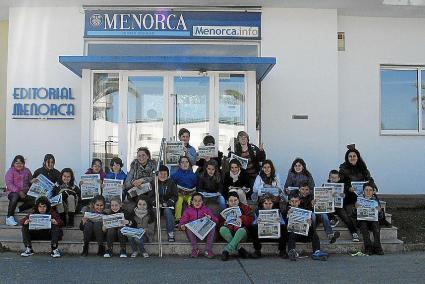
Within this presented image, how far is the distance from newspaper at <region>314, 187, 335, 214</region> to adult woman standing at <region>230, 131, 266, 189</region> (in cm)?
150

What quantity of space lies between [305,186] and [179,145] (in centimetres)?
266

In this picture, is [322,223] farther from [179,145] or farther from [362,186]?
[179,145]

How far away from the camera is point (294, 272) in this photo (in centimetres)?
711

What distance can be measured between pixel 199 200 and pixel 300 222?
1.70m

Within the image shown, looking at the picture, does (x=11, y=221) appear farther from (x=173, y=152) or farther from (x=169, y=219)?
(x=173, y=152)

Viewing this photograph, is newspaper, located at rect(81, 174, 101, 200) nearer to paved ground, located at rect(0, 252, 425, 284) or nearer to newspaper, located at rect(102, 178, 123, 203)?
newspaper, located at rect(102, 178, 123, 203)

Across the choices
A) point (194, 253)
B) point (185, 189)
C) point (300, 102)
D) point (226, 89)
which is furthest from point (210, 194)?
point (300, 102)

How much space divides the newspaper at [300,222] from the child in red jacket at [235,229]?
0.70 metres

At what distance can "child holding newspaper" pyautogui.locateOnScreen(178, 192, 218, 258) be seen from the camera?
322 inches

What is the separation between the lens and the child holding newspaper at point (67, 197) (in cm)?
885

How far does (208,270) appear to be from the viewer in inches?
285

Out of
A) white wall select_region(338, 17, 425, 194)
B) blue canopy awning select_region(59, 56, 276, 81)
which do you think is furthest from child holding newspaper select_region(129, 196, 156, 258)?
white wall select_region(338, 17, 425, 194)

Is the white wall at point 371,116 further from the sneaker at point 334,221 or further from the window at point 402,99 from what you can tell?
the sneaker at point 334,221

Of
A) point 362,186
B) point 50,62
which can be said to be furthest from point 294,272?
point 50,62
